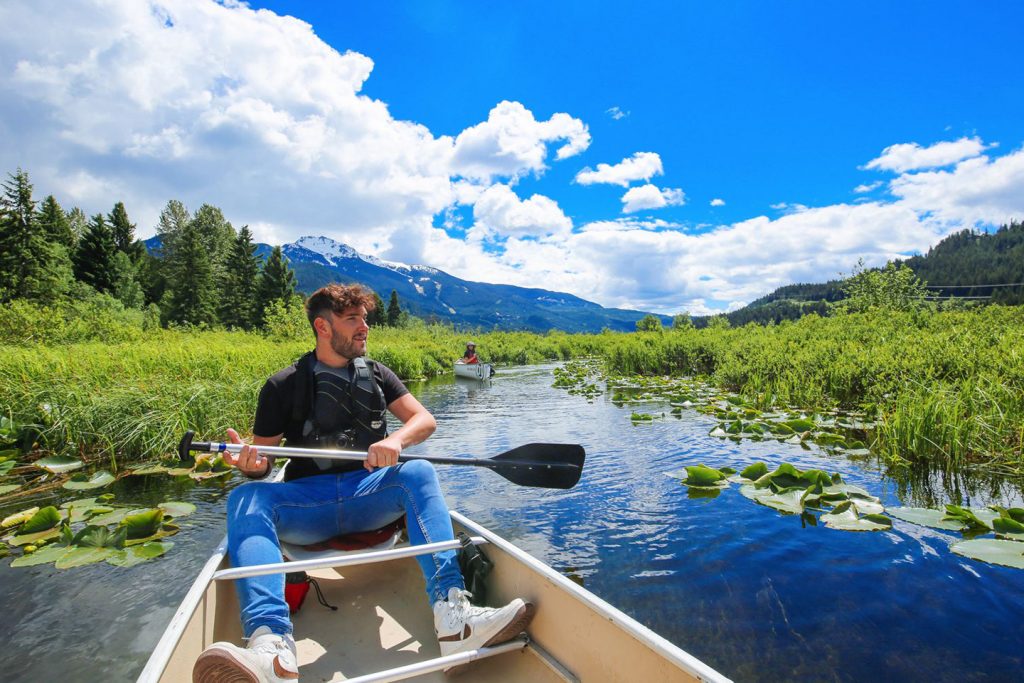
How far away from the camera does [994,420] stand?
5.89 metres

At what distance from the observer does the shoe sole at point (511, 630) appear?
2373 millimetres

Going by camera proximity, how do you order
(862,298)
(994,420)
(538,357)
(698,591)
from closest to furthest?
(698,591), (994,420), (538,357), (862,298)

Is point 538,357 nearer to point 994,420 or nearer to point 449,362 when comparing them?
point 449,362

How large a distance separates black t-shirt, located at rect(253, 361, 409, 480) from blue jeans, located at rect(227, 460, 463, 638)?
0.67ft

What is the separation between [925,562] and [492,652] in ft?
12.4

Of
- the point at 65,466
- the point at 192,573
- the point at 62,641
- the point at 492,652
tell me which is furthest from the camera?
the point at 65,466

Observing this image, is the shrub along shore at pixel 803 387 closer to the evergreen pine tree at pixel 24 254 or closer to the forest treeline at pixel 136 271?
the forest treeline at pixel 136 271

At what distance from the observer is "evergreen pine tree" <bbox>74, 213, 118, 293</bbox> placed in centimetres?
4147

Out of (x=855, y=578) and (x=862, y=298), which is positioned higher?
(x=862, y=298)

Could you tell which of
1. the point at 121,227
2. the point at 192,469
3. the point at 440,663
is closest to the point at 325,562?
the point at 440,663

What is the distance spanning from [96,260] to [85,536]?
4838cm

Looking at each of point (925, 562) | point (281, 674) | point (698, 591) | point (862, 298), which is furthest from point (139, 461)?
point (862, 298)

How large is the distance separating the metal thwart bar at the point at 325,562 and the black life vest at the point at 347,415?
2.04 ft

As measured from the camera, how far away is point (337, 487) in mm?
2854
